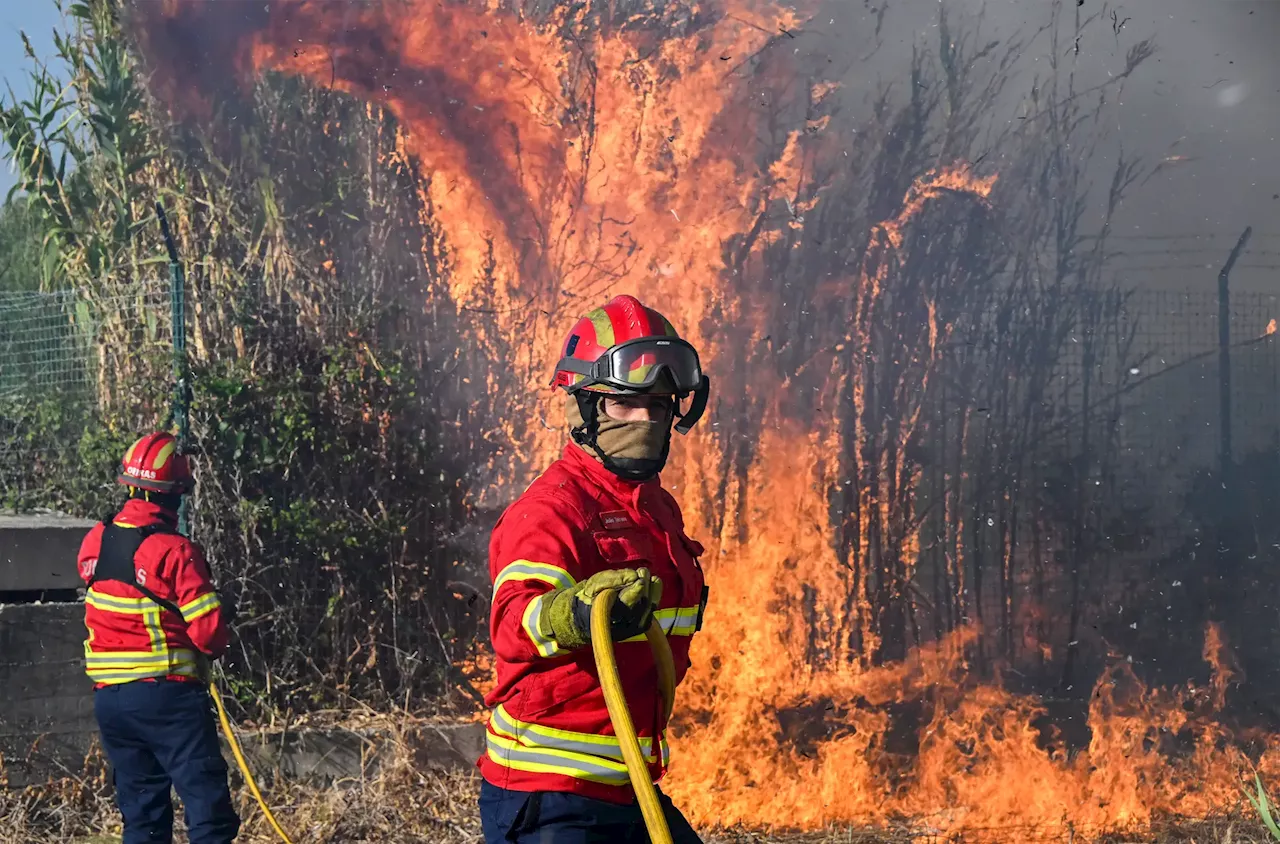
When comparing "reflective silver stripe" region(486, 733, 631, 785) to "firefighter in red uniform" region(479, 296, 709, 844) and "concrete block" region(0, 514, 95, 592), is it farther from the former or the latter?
"concrete block" region(0, 514, 95, 592)

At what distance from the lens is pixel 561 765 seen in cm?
287

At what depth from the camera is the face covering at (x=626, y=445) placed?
3.08 metres

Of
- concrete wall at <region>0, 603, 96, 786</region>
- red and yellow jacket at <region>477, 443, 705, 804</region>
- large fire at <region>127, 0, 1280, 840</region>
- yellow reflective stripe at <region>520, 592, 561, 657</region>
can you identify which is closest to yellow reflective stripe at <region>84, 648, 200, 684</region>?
concrete wall at <region>0, 603, 96, 786</region>

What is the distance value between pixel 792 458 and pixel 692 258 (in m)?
1.26

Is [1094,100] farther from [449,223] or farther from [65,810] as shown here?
[65,810]

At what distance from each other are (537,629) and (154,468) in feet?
10.7

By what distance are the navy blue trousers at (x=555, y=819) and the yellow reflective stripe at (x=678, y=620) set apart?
0.41 m

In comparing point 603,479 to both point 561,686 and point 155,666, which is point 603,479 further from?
point 155,666

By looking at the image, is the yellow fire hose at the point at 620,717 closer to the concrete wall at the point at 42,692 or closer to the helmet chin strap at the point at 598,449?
the helmet chin strap at the point at 598,449

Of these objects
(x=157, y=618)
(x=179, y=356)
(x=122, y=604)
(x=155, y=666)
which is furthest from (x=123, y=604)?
(x=179, y=356)

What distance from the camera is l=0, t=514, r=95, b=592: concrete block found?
6387 millimetres

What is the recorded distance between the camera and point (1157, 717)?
6789mm

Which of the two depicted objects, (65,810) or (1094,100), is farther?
(1094,100)

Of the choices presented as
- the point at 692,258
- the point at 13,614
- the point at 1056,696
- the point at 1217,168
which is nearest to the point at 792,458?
the point at 692,258
